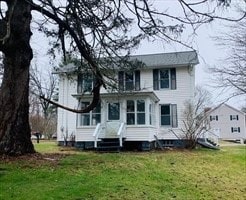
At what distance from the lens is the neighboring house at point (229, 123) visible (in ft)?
176

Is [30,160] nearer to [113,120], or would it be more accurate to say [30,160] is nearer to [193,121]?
[113,120]

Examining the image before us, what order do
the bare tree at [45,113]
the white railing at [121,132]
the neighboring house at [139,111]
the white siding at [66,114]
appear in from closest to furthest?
the white railing at [121,132] < the neighboring house at [139,111] < the white siding at [66,114] < the bare tree at [45,113]

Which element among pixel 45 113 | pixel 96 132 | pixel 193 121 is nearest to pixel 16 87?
pixel 96 132

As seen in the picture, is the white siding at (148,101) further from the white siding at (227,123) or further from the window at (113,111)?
the white siding at (227,123)

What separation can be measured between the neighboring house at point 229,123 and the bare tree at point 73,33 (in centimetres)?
4572

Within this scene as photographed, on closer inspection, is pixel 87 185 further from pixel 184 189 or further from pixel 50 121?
pixel 50 121

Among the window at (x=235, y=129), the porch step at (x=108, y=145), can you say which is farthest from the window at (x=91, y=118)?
the window at (x=235, y=129)

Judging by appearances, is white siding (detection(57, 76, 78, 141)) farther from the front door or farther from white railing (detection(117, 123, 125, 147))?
white railing (detection(117, 123, 125, 147))

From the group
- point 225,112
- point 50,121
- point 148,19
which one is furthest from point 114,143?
point 225,112

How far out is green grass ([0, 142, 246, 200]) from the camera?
690 cm

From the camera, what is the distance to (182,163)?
12.1 metres

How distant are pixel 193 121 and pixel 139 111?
3438 millimetres

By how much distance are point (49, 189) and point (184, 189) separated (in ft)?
10.5

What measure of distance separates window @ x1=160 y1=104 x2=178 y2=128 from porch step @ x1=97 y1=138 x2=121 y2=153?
4.48m
